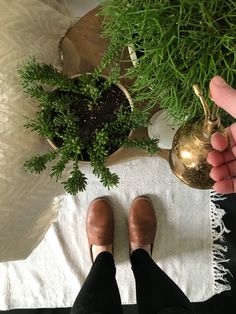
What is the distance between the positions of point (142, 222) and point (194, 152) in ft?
1.50

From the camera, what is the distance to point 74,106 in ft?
2.68

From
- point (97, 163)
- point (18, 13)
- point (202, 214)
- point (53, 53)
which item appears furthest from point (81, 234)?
point (18, 13)

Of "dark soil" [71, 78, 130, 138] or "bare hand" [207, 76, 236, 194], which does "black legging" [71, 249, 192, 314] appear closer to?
"bare hand" [207, 76, 236, 194]

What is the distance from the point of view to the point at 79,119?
0.81m

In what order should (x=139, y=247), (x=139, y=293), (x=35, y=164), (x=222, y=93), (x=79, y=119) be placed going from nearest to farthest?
(x=222, y=93) → (x=35, y=164) → (x=79, y=119) → (x=139, y=293) → (x=139, y=247)

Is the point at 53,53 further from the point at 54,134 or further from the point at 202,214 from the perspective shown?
the point at 202,214

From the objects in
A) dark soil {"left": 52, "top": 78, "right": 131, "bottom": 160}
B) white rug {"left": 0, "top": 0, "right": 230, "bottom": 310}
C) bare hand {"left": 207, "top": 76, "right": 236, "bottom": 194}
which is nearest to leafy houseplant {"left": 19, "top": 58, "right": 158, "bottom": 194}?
dark soil {"left": 52, "top": 78, "right": 131, "bottom": 160}

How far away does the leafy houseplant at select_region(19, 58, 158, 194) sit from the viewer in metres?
0.71

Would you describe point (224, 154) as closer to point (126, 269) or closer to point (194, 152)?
point (194, 152)

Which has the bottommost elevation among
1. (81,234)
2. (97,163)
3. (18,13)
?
(81,234)

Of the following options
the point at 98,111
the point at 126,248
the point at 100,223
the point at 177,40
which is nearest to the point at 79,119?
the point at 98,111

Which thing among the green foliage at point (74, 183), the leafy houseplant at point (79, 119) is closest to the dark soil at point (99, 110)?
the leafy houseplant at point (79, 119)

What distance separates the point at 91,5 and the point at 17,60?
1.19ft

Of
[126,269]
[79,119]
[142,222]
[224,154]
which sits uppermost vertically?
[79,119]
